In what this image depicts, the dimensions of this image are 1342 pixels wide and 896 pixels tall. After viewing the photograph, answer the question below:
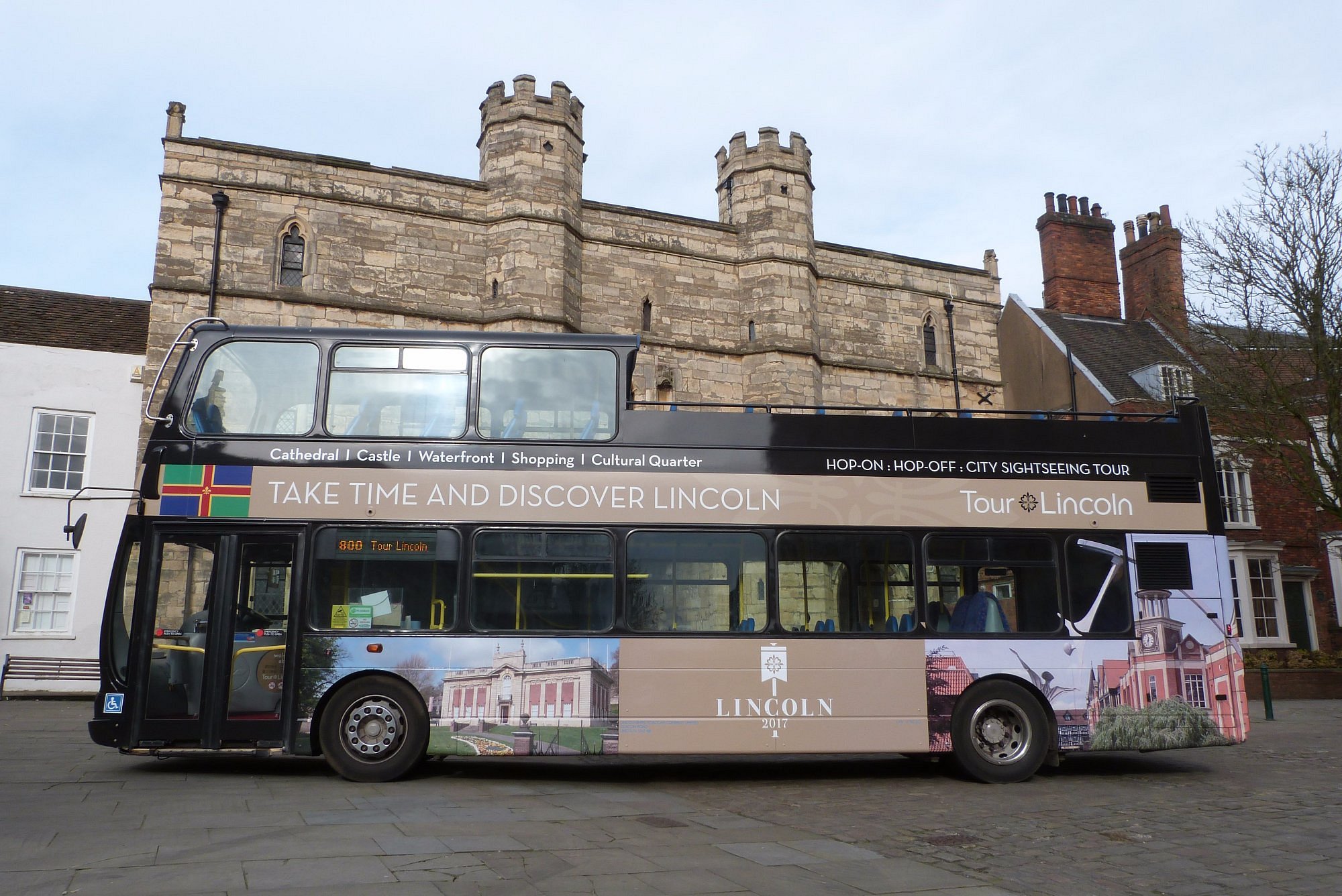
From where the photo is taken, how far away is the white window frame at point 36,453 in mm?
19188

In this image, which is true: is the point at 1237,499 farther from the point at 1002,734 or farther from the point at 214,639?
the point at 214,639

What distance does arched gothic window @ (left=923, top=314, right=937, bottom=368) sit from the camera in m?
26.1

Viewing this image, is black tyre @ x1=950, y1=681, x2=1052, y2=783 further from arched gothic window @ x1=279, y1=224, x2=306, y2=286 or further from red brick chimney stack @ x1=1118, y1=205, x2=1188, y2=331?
red brick chimney stack @ x1=1118, y1=205, x2=1188, y2=331

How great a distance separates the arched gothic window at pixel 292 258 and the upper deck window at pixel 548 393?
13.1m

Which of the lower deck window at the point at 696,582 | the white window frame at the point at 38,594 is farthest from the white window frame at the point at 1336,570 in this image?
the white window frame at the point at 38,594

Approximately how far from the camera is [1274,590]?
76.7ft

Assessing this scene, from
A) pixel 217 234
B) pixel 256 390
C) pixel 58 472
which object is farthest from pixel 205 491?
pixel 58 472

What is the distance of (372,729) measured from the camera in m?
8.49

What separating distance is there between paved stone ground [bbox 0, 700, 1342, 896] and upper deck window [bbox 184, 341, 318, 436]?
122 inches

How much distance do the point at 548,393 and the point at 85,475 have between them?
49.5 ft

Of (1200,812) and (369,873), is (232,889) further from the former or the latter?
(1200,812)

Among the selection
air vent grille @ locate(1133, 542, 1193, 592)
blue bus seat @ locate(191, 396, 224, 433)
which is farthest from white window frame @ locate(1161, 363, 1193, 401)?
blue bus seat @ locate(191, 396, 224, 433)

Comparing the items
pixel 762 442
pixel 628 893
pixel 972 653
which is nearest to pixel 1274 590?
pixel 972 653

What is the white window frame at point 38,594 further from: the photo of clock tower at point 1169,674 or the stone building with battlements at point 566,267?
the photo of clock tower at point 1169,674
